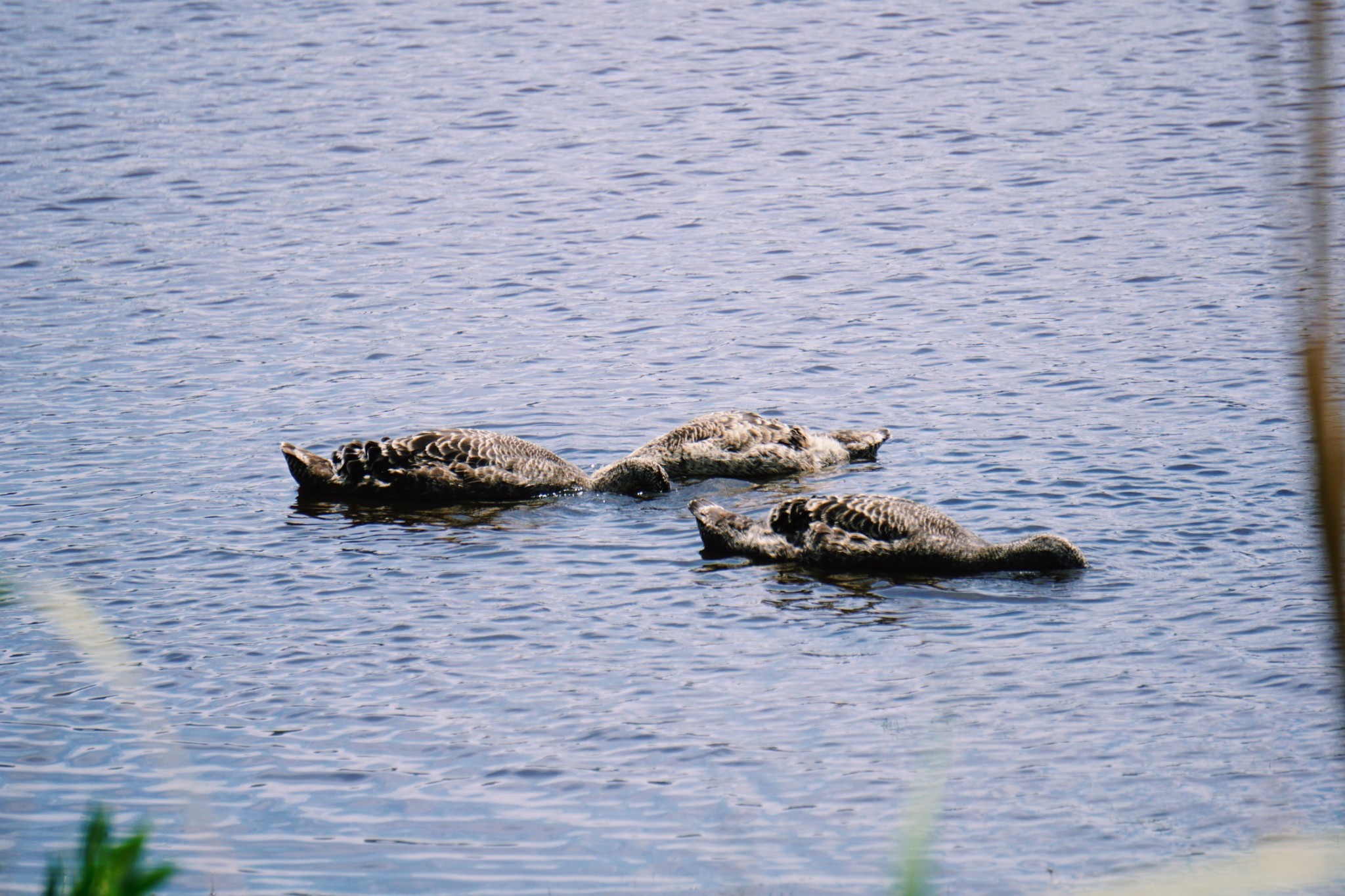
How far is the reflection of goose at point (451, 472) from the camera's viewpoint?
42.8 feet

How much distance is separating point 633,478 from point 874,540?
259 centimetres

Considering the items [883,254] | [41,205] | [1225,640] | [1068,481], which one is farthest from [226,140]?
[1225,640]

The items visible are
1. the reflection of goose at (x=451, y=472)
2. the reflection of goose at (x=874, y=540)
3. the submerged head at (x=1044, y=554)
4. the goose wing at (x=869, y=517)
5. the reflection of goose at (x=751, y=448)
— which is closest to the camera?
the submerged head at (x=1044, y=554)

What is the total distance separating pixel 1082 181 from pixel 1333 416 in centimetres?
2093

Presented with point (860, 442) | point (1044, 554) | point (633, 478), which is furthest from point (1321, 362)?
point (860, 442)

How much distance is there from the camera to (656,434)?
14.5m

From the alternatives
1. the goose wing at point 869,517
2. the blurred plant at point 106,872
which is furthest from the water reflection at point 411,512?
the blurred plant at point 106,872

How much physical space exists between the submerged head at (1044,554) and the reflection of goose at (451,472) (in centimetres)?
327

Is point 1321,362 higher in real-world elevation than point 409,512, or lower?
higher

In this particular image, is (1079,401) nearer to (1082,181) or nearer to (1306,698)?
(1306,698)

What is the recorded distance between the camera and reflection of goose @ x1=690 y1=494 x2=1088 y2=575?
10.6 m

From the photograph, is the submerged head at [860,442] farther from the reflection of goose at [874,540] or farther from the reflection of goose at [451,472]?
the reflection of goose at [874,540]

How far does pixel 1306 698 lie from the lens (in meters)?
8.60

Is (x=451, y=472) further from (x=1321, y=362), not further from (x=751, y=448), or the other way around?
(x=1321, y=362)
